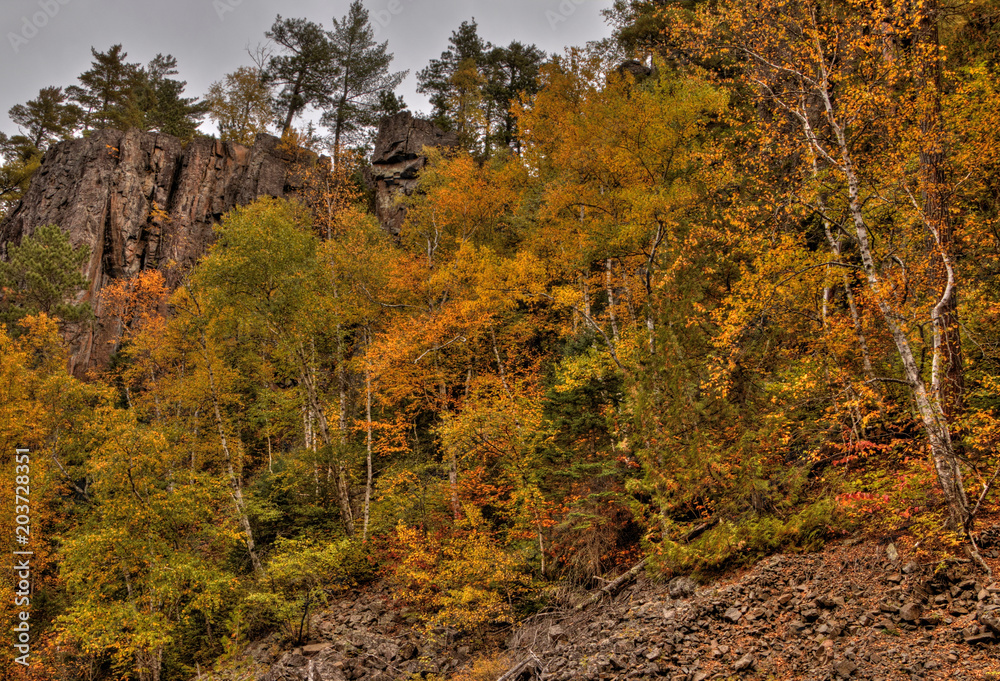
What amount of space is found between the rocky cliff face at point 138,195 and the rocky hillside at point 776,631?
29172mm

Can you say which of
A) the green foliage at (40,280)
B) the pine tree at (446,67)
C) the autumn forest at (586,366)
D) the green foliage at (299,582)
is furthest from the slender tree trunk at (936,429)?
the pine tree at (446,67)

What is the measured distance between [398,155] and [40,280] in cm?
1876

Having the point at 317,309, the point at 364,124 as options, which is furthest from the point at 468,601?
the point at 364,124

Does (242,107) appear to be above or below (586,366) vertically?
above

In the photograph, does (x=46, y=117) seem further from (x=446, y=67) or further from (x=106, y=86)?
(x=446, y=67)

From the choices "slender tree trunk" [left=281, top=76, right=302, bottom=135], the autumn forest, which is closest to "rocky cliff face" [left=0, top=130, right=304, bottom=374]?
"slender tree trunk" [left=281, top=76, right=302, bottom=135]

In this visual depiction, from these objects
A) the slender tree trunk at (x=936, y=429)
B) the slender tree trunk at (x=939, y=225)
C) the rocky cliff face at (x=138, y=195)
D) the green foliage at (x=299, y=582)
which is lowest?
the green foliage at (x=299, y=582)

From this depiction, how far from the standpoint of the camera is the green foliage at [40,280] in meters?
21.8

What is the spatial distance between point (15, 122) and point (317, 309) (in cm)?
3946

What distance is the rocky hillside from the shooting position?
201 inches

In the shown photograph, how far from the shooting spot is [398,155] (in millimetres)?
31734

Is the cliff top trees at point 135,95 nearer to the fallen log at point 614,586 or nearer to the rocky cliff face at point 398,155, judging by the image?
the rocky cliff face at point 398,155

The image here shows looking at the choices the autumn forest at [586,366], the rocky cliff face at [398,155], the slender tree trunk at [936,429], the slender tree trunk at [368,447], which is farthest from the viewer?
the rocky cliff face at [398,155]

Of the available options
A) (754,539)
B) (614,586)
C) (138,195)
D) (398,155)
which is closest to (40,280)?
(138,195)
